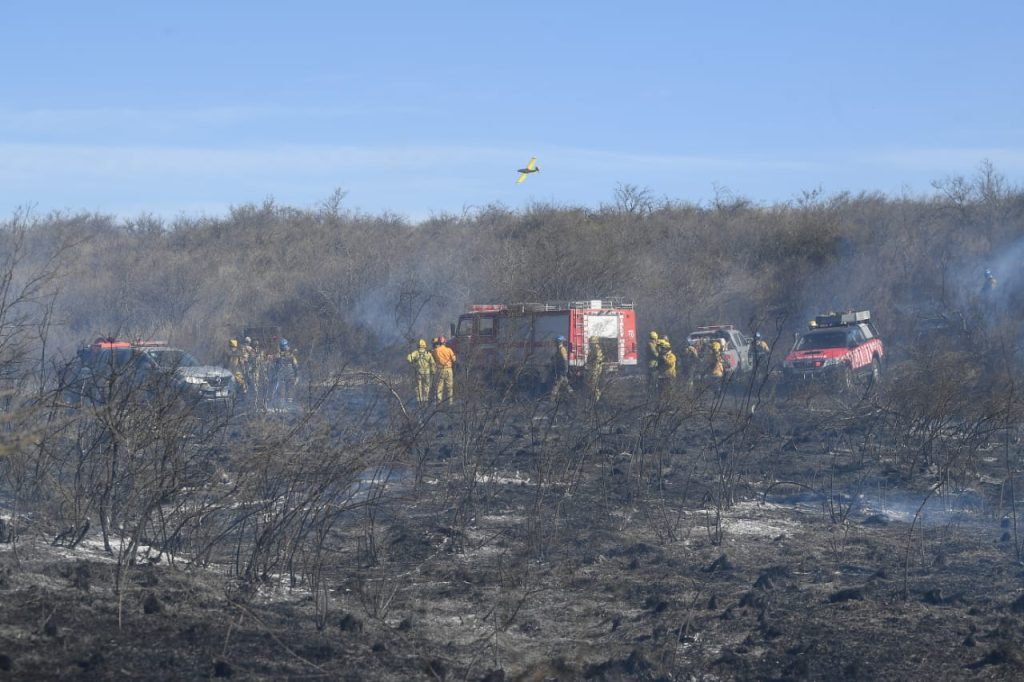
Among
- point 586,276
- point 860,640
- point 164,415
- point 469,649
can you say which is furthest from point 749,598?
point 586,276

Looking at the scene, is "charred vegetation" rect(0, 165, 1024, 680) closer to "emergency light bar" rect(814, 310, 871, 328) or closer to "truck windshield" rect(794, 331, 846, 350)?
"truck windshield" rect(794, 331, 846, 350)

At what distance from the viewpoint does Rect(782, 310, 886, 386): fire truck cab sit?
2475 centimetres

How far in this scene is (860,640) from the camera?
6.69 metres

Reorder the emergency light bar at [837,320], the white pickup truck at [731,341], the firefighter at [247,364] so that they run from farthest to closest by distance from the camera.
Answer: the white pickup truck at [731,341] < the emergency light bar at [837,320] < the firefighter at [247,364]

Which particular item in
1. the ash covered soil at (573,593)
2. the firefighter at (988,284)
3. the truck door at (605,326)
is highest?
the firefighter at (988,284)

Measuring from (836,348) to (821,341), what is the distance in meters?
0.56

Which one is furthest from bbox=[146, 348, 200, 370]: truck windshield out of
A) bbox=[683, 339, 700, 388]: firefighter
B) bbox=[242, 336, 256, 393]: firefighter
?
bbox=[683, 339, 700, 388]: firefighter

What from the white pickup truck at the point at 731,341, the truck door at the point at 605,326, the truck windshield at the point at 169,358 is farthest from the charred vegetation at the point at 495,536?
the white pickup truck at the point at 731,341

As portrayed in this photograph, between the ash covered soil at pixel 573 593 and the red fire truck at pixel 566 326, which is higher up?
the red fire truck at pixel 566 326

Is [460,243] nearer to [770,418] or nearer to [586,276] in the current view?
[586,276]

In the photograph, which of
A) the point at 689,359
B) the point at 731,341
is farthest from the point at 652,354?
the point at 731,341

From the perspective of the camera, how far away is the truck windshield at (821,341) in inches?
1008

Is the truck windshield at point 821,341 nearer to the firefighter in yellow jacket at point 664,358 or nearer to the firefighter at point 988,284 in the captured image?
the firefighter in yellow jacket at point 664,358

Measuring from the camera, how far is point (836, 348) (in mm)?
25328
